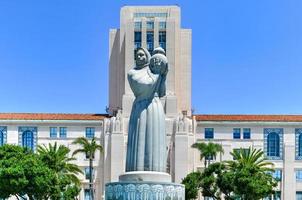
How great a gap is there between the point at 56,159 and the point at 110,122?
61.0 ft

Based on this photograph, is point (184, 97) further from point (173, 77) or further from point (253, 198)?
point (253, 198)

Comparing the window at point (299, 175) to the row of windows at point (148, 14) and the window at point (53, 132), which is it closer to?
the row of windows at point (148, 14)

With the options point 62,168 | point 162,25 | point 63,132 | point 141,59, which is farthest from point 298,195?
point 141,59

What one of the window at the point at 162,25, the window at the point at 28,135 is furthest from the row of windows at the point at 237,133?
the window at the point at 28,135

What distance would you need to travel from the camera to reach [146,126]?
28172 mm

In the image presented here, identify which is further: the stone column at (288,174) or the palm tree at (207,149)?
the stone column at (288,174)

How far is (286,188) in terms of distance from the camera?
334ft

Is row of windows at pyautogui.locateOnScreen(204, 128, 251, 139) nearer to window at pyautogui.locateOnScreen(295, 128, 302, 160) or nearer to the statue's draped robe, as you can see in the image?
window at pyautogui.locateOnScreen(295, 128, 302, 160)

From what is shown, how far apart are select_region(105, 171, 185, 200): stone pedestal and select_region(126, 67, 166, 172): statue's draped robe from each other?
53 centimetres

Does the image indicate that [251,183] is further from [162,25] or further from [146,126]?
[146,126]

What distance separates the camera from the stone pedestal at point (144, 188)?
87.8ft

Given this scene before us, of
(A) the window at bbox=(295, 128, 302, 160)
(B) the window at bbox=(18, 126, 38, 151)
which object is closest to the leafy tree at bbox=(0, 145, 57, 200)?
(B) the window at bbox=(18, 126, 38, 151)

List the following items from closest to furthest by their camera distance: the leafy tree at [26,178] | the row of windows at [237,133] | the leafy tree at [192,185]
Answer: the leafy tree at [26,178]
the leafy tree at [192,185]
the row of windows at [237,133]

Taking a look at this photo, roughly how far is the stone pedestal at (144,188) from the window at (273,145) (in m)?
78.2
